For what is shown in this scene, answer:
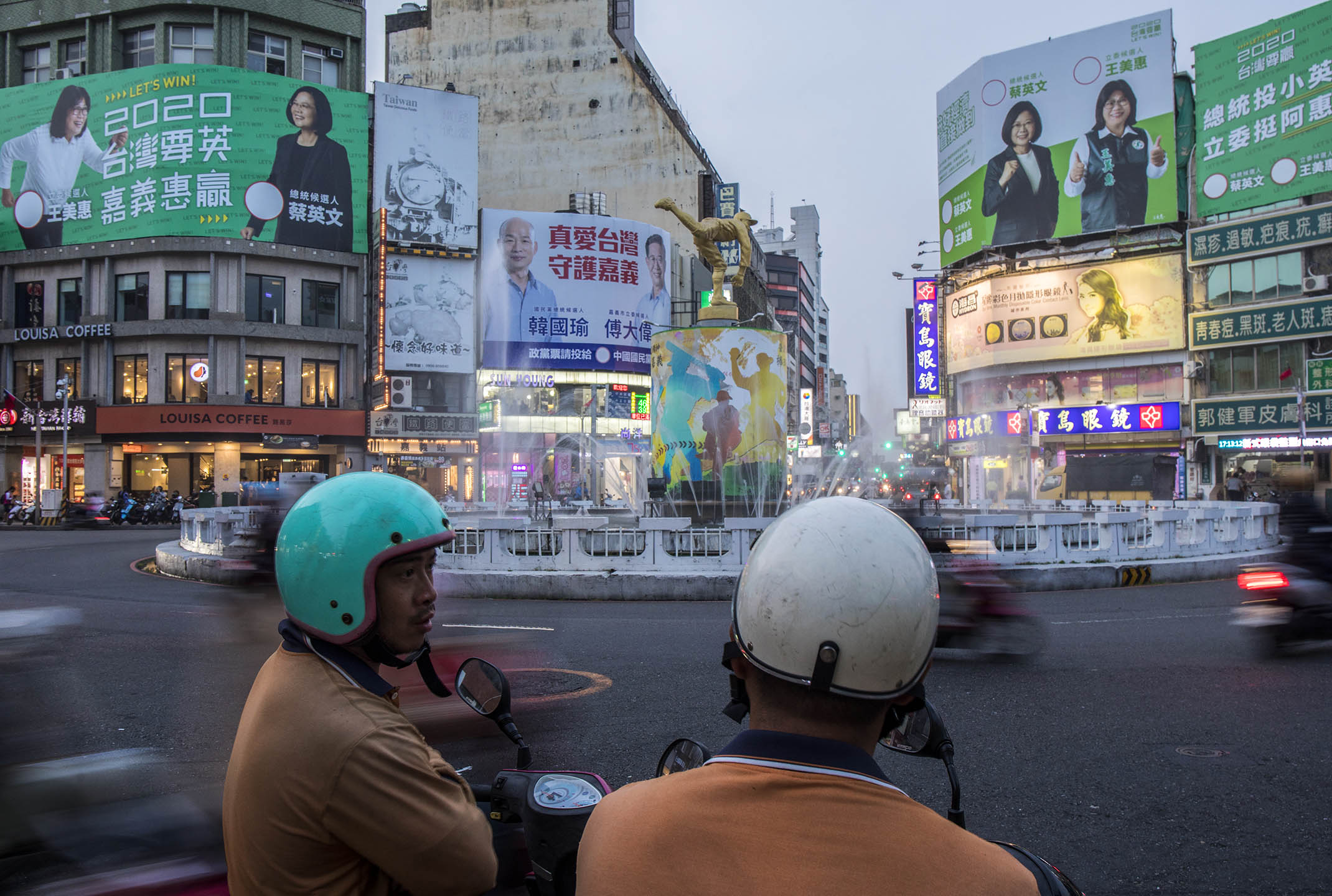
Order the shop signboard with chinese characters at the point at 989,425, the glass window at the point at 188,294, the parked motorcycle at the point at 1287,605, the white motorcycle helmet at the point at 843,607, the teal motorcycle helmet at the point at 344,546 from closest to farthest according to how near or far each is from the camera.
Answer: the white motorcycle helmet at the point at 843,607 < the teal motorcycle helmet at the point at 344,546 < the parked motorcycle at the point at 1287,605 < the glass window at the point at 188,294 < the shop signboard with chinese characters at the point at 989,425

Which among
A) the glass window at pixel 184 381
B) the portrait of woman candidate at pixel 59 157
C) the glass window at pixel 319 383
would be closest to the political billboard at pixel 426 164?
the glass window at pixel 319 383

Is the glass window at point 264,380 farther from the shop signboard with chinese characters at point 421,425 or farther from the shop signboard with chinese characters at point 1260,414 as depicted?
the shop signboard with chinese characters at point 1260,414

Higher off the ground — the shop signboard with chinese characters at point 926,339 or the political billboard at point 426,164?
the political billboard at point 426,164

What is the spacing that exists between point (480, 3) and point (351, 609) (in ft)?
204

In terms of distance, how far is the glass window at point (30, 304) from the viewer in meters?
42.1

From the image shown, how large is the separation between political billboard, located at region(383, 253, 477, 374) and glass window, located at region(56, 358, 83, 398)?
1366 centimetres

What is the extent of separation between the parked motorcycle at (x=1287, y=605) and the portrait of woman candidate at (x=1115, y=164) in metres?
39.7

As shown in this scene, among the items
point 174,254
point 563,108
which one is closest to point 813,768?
point 174,254

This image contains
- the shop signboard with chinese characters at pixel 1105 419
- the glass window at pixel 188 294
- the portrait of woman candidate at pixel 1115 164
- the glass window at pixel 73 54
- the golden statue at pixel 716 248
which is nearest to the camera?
the golden statue at pixel 716 248

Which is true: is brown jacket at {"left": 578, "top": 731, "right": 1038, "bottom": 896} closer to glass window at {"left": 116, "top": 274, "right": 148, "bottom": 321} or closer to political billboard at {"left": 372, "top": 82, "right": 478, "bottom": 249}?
Result: political billboard at {"left": 372, "top": 82, "right": 478, "bottom": 249}

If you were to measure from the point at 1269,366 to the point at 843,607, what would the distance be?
4623 cm

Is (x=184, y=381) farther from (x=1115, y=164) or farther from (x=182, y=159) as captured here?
(x=1115, y=164)

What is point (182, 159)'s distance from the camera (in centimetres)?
4075

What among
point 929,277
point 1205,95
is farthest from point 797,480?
point 1205,95
